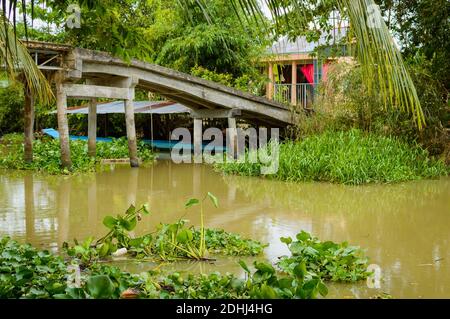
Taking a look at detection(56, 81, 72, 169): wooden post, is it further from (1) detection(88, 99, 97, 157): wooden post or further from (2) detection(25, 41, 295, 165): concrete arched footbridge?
(1) detection(88, 99, 97, 157): wooden post

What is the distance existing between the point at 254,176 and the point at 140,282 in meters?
7.59

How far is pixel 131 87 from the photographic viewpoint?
1252cm

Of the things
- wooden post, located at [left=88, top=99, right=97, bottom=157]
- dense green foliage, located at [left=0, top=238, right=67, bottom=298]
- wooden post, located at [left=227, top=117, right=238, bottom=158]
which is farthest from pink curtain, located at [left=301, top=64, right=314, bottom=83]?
dense green foliage, located at [left=0, top=238, right=67, bottom=298]

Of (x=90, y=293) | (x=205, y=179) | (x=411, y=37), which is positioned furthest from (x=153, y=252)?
(x=411, y=37)

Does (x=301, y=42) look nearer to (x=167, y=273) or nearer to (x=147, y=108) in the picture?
(x=167, y=273)

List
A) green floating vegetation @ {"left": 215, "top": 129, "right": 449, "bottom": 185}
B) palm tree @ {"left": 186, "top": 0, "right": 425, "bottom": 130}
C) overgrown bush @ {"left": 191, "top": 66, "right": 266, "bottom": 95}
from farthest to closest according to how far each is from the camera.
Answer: overgrown bush @ {"left": 191, "top": 66, "right": 266, "bottom": 95} → green floating vegetation @ {"left": 215, "top": 129, "right": 449, "bottom": 185} → palm tree @ {"left": 186, "top": 0, "right": 425, "bottom": 130}

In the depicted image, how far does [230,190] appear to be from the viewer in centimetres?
947

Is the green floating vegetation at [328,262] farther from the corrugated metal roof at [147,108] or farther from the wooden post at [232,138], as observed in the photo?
the corrugated metal roof at [147,108]

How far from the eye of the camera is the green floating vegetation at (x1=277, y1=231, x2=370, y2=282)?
4289 millimetres

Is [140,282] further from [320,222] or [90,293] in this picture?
[320,222]

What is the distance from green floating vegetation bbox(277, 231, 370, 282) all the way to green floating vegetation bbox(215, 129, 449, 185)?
546cm

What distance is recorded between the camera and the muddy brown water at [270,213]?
15.5 ft

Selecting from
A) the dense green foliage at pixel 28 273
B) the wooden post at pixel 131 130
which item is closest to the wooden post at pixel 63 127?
the wooden post at pixel 131 130

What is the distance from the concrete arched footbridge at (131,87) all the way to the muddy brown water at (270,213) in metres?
1.75
